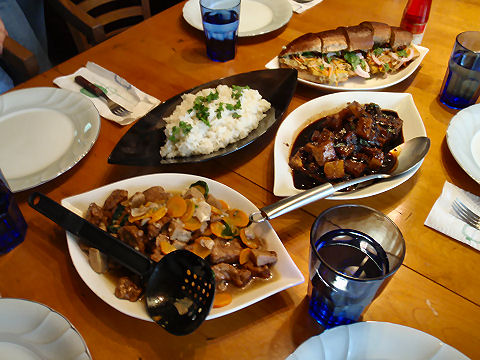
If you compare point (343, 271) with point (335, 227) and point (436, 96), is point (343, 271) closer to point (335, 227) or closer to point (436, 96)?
point (335, 227)

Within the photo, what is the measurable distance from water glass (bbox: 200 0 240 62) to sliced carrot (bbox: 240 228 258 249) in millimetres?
1064

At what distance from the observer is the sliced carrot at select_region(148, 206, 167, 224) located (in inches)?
40.8

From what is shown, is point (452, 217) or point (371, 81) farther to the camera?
point (371, 81)

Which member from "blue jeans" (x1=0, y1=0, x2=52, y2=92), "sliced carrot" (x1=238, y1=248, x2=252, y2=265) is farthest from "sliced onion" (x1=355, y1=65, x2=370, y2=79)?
"blue jeans" (x1=0, y1=0, x2=52, y2=92)

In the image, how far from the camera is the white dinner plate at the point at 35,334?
32.4 inches

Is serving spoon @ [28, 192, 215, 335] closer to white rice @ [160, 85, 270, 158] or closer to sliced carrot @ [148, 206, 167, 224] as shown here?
sliced carrot @ [148, 206, 167, 224]

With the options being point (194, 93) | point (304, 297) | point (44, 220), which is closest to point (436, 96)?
point (194, 93)

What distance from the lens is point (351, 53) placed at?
1787mm

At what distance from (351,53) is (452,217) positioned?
0.96m

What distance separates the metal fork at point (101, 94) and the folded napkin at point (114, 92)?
1 centimetres

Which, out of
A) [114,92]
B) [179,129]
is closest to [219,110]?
[179,129]

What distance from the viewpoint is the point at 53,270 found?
1071 millimetres

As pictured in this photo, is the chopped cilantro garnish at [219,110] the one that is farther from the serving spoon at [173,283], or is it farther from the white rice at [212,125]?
the serving spoon at [173,283]

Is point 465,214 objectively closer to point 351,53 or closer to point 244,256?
point 244,256
